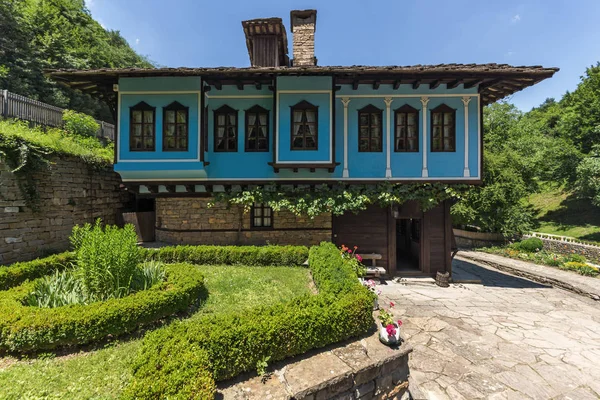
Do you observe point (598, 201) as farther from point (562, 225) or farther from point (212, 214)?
point (212, 214)

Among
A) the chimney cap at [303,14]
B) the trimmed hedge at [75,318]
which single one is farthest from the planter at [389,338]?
the chimney cap at [303,14]

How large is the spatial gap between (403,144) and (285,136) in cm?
488

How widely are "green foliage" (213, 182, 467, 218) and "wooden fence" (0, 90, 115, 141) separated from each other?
8.82 metres

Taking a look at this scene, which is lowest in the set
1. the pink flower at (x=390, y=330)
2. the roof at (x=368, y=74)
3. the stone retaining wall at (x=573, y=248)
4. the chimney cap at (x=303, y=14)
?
the stone retaining wall at (x=573, y=248)

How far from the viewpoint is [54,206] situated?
29.8 feet

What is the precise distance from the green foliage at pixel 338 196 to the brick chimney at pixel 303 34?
237 inches

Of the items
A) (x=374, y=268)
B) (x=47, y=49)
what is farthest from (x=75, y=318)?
(x=47, y=49)

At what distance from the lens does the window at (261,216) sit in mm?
11008

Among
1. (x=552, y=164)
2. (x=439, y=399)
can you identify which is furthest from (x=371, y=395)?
(x=552, y=164)

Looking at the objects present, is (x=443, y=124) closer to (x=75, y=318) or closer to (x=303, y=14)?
(x=303, y=14)

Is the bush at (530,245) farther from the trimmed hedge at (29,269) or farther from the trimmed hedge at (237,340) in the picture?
the trimmed hedge at (29,269)

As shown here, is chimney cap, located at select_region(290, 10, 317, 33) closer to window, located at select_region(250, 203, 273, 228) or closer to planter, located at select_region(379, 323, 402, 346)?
window, located at select_region(250, 203, 273, 228)

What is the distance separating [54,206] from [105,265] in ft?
22.2

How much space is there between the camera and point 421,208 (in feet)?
33.3
